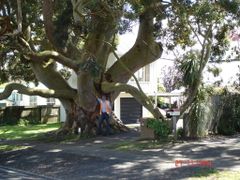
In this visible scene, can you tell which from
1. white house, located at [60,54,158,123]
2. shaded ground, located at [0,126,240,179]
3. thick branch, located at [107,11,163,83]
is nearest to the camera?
shaded ground, located at [0,126,240,179]

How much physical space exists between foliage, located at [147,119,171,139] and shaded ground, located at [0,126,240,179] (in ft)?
3.47

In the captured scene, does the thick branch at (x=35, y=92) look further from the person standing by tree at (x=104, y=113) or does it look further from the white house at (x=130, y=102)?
the white house at (x=130, y=102)

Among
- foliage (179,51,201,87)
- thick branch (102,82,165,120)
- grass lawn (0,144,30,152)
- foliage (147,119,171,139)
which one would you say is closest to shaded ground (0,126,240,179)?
grass lawn (0,144,30,152)

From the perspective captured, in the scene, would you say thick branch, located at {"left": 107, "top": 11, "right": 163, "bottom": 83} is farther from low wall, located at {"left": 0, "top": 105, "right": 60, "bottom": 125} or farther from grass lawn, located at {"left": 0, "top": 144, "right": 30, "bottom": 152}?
low wall, located at {"left": 0, "top": 105, "right": 60, "bottom": 125}

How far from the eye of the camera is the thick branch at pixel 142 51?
20969 millimetres

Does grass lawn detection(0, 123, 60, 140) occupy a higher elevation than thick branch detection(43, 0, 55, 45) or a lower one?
lower

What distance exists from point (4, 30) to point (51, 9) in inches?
76.0

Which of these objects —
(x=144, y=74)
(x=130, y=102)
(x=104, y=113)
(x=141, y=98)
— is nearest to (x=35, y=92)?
(x=104, y=113)

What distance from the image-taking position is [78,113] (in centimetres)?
2272

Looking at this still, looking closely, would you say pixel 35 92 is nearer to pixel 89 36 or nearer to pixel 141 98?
pixel 89 36

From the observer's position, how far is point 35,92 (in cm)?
2211

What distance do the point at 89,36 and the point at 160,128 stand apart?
5.50m

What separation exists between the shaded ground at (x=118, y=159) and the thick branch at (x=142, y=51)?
4790 millimetres

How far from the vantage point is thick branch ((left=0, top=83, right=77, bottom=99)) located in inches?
854
